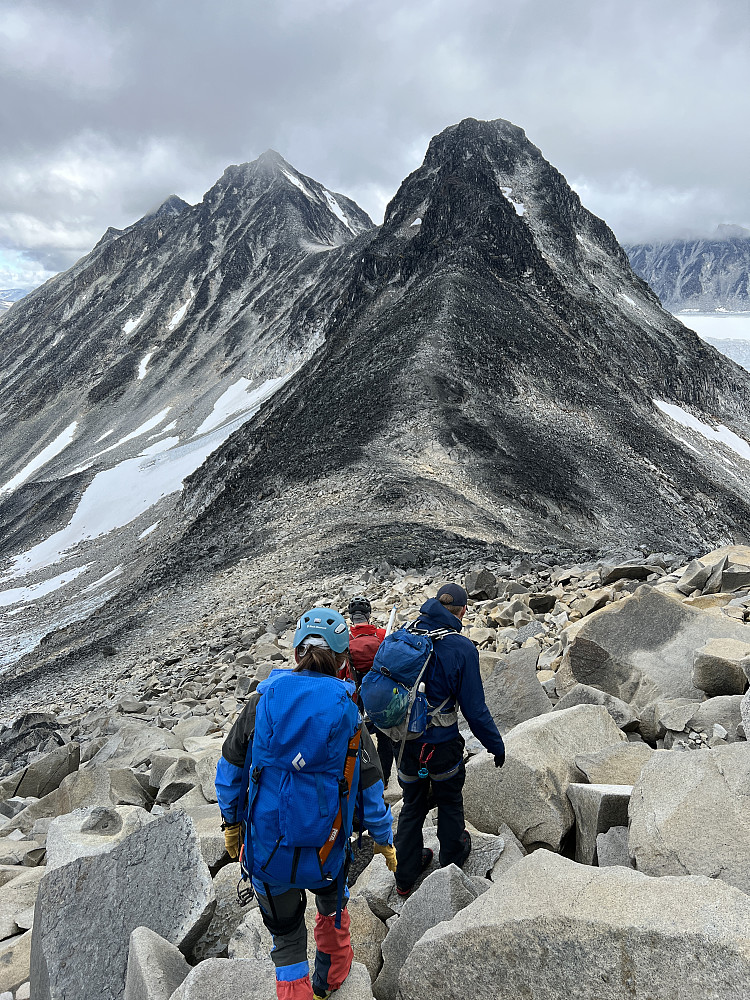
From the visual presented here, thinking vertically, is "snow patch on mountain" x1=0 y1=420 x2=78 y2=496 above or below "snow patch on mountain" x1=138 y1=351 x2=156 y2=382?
below

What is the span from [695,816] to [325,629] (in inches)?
103

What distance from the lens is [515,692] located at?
23.0ft

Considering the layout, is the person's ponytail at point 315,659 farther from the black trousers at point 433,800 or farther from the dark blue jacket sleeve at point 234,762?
the black trousers at point 433,800

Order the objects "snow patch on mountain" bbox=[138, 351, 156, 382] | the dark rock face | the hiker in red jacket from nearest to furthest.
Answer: the hiker in red jacket < the dark rock face < "snow patch on mountain" bbox=[138, 351, 156, 382]

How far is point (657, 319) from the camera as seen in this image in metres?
56.8

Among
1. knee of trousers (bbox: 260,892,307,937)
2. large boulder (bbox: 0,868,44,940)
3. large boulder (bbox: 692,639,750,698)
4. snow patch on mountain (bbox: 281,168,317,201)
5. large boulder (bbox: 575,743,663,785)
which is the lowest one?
large boulder (bbox: 0,868,44,940)

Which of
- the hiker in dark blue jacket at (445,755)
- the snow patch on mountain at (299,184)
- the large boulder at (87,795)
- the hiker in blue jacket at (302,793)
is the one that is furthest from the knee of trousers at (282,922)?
the snow patch on mountain at (299,184)

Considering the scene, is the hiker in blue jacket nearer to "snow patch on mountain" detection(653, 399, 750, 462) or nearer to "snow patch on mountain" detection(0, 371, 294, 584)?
"snow patch on mountain" detection(0, 371, 294, 584)

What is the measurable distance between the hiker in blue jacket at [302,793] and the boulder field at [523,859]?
0.88 feet

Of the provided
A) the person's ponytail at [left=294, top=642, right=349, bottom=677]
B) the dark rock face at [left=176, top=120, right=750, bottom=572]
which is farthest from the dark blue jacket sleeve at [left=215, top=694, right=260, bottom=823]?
the dark rock face at [left=176, top=120, right=750, bottom=572]

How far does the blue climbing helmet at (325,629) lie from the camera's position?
3.56 m

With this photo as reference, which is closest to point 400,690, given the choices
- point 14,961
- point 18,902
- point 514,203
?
point 14,961

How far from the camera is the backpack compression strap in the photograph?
134 inches

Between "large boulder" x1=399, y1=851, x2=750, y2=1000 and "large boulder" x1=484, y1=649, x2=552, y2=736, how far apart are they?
3.49 meters
